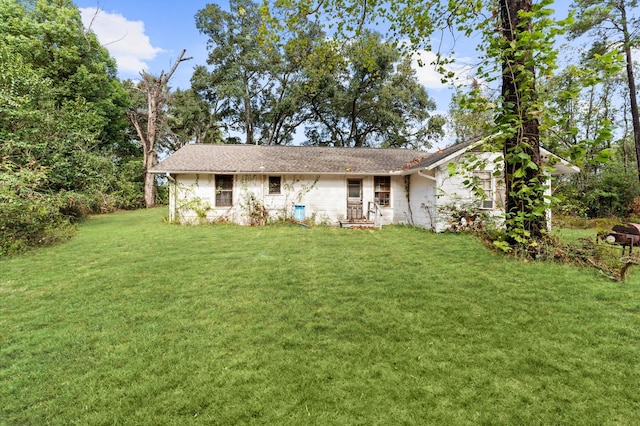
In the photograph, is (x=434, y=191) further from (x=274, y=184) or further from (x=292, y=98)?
(x=292, y=98)

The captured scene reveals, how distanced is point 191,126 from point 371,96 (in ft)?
54.8

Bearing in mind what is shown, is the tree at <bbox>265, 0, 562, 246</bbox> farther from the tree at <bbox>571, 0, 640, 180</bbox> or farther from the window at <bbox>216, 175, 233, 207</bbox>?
the tree at <bbox>571, 0, 640, 180</bbox>

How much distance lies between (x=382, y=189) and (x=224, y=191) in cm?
724

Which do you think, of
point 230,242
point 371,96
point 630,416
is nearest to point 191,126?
point 371,96

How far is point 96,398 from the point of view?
2.47 meters

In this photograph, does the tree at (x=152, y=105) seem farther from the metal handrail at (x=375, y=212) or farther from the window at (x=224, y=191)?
the metal handrail at (x=375, y=212)

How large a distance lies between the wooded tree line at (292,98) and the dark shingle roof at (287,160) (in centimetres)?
331

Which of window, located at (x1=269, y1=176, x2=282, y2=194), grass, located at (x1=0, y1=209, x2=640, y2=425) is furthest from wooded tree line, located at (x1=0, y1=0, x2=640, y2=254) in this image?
window, located at (x1=269, y1=176, x2=282, y2=194)

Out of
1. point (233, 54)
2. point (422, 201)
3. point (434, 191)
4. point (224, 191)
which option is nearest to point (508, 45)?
point (434, 191)

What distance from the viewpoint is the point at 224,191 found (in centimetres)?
1328

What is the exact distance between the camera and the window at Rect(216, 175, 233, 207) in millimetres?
13211

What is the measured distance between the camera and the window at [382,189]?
549 inches

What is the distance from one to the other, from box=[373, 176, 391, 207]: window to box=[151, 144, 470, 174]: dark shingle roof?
516mm

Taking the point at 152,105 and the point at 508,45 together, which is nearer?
the point at 508,45
